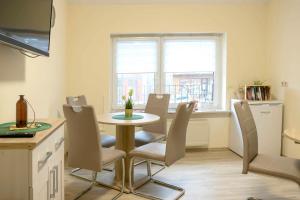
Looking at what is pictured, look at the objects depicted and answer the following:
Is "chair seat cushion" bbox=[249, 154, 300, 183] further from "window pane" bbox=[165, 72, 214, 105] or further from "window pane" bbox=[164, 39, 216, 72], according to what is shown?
"window pane" bbox=[164, 39, 216, 72]

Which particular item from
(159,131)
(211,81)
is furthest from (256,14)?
(159,131)

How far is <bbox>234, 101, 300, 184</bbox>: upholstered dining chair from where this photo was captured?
7.58 ft

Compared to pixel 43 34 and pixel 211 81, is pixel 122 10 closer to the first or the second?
pixel 211 81

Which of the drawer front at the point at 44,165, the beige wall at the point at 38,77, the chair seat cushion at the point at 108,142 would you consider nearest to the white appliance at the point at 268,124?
the chair seat cushion at the point at 108,142

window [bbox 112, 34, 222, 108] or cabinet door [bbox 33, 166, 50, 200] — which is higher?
window [bbox 112, 34, 222, 108]

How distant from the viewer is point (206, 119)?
15.2ft

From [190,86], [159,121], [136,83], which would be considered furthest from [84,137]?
[190,86]

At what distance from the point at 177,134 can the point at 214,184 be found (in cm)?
89

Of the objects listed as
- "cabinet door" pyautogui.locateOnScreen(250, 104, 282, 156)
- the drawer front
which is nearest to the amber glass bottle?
the drawer front

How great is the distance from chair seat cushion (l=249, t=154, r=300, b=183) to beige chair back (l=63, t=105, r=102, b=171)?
1377 millimetres

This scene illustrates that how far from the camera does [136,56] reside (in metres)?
4.71

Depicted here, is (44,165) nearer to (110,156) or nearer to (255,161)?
(110,156)

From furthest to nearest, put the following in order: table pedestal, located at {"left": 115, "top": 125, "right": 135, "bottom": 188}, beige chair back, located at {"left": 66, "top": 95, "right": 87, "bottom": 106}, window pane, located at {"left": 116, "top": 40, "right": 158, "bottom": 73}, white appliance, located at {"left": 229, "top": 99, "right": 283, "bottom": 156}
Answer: window pane, located at {"left": 116, "top": 40, "right": 158, "bottom": 73} < white appliance, located at {"left": 229, "top": 99, "right": 283, "bottom": 156} < beige chair back, located at {"left": 66, "top": 95, "right": 87, "bottom": 106} < table pedestal, located at {"left": 115, "top": 125, "right": 135, "bottom": 188}

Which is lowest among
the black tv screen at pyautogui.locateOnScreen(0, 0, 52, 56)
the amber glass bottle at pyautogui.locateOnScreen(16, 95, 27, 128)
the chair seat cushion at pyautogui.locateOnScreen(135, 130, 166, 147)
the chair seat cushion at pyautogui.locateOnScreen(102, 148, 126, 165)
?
the chair seat cushion at pyautogui.locateOnScreen(102, 148, 126, 165)
